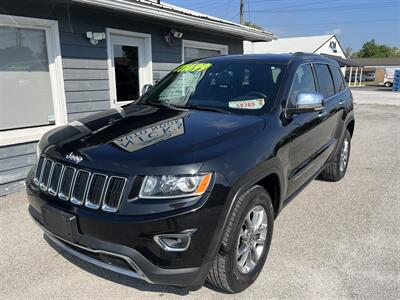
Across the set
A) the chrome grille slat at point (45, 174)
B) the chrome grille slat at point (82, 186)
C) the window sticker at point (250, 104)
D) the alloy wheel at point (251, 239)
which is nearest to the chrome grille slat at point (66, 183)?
the chrome grille slat at point (82, 186)

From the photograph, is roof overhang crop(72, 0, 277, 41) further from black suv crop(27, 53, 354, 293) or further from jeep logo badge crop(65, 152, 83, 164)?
jeep logo badge crop(65, 152, 83, 164)

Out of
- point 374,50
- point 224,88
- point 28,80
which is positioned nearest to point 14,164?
point 28,80

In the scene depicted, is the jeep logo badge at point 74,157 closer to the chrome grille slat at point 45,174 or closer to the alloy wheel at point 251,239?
the chrome grille slat at point 45,174

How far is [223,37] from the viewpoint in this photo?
31.7ft

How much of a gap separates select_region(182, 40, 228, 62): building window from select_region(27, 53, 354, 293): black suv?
5.11 metres

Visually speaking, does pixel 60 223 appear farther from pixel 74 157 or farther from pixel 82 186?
pixel 74 157

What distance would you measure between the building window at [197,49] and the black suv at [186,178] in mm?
5109

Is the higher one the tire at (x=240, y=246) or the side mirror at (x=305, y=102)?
the side mirror at (x=305, y=102)

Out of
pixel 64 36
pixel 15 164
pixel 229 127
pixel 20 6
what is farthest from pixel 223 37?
pixel 229 127

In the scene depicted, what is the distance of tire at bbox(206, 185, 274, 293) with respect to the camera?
240 centimetres

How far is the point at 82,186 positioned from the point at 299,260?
2045mm

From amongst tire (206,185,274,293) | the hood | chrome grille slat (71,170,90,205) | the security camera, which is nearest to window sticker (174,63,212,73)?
the hood

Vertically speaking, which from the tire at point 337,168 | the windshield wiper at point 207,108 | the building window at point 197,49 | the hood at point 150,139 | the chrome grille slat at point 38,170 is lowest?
the tire at point 337,168

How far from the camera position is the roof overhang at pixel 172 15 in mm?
5602
